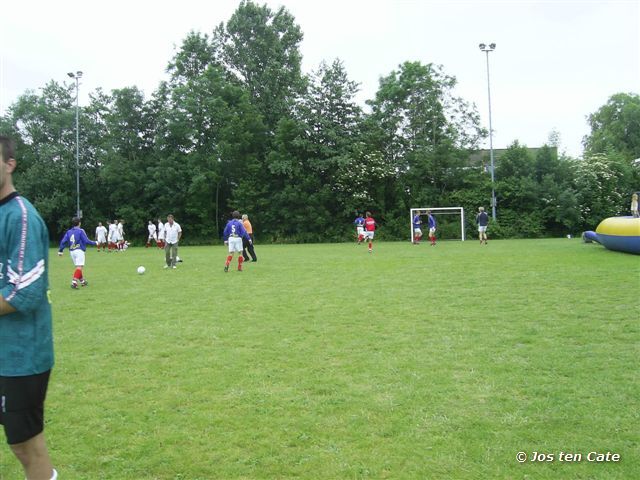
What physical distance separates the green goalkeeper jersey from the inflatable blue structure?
18770mm

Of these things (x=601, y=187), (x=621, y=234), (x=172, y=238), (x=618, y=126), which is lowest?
(x=621, y=234)

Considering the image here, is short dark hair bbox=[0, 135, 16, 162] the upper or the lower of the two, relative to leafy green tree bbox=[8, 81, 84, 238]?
lower

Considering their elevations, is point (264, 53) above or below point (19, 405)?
above

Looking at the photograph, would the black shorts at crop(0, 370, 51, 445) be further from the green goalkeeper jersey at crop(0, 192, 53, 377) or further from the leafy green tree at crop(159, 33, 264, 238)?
the leafy green tree at crop(159, 33, 264, 238)

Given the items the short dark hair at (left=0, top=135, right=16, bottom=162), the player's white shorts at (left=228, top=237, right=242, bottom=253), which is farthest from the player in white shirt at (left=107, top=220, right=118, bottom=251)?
the short dark hair at (left=0, top=135, right=16, bottom=162)

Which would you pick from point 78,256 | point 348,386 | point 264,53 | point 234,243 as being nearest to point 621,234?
point 234,243

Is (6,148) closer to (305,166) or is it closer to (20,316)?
(20,316)

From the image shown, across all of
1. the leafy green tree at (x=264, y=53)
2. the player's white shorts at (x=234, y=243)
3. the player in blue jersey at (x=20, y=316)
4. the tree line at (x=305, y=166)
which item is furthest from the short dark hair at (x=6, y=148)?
the leafy green tree at (x=264, y=53)

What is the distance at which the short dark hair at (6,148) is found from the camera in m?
2.80

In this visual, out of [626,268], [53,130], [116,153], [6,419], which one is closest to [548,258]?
[626,268]

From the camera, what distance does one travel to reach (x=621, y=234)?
18109 mm

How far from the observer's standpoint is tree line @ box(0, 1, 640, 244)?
39.8 m

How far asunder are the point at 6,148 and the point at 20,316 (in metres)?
0.92

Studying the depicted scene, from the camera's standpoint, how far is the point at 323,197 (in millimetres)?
40812
